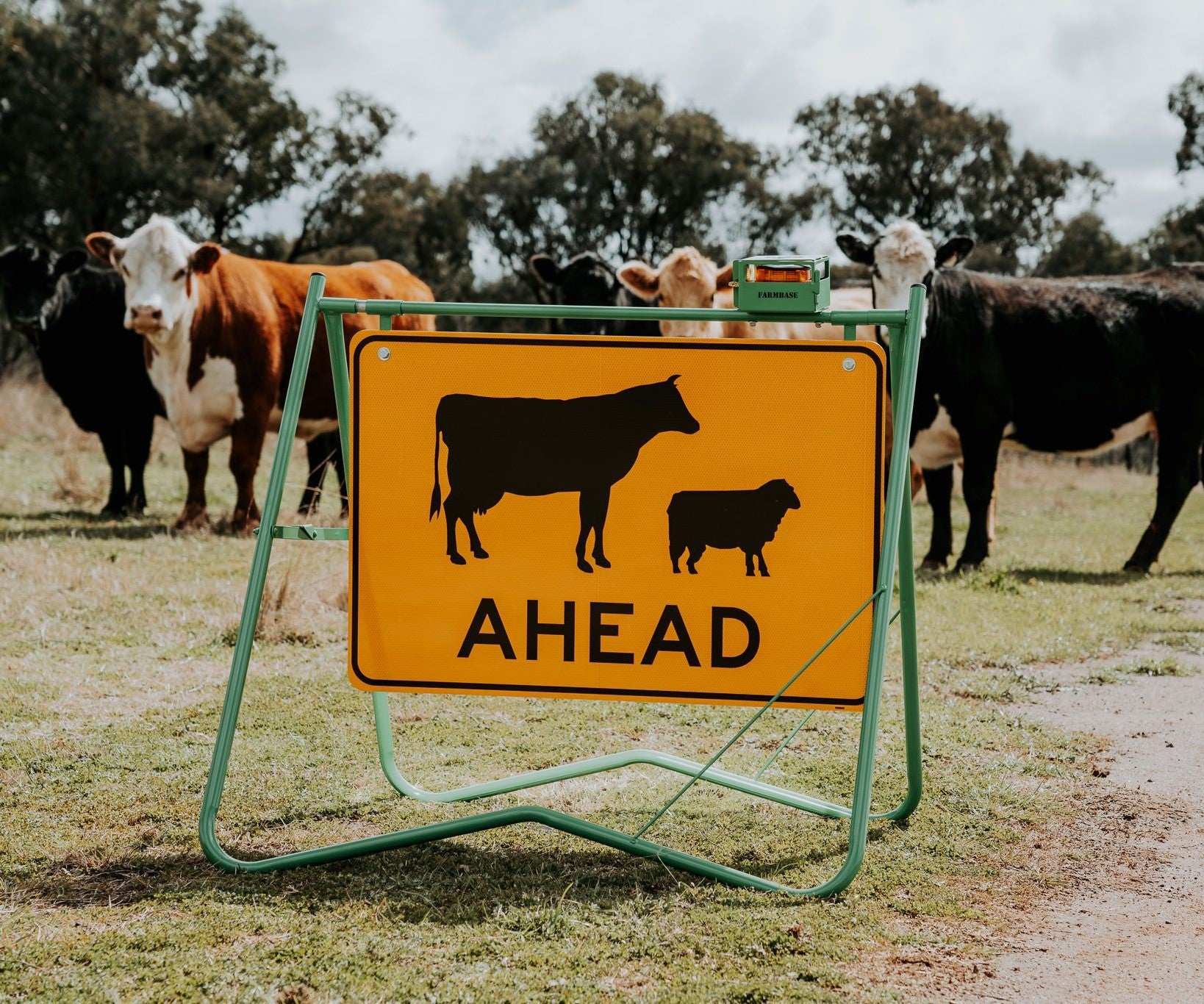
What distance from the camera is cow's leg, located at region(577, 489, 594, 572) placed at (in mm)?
3373

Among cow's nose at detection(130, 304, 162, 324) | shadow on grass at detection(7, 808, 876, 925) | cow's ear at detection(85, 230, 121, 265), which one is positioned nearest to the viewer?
shadow on grass at detection(7, 808, 876, 925)

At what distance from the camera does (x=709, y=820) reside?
3715 millimetres

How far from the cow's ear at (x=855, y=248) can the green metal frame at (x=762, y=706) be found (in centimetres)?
597

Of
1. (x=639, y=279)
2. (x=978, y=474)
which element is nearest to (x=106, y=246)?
(x=639, y=279)

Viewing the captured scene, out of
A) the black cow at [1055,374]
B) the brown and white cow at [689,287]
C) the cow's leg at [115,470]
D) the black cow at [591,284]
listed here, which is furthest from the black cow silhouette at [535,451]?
the cow's leg at [115,470]

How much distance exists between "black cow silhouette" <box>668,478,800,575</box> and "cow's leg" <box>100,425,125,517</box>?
9081mm

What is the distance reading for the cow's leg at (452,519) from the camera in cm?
342

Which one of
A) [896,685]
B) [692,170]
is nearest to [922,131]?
[692,170]

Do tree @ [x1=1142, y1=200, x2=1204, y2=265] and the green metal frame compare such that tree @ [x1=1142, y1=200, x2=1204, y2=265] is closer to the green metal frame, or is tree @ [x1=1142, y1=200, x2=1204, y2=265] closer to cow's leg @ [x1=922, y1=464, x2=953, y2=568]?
cow's leg @ [x1=922, y1=464, x2=953, y2=568]

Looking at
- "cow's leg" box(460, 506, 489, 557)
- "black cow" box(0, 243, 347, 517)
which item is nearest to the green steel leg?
"cow's leg" box(460, 506, 489, 557)

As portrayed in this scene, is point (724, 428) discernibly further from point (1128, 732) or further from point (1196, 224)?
point (1196, 224)

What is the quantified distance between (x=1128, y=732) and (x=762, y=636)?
7.62 ft

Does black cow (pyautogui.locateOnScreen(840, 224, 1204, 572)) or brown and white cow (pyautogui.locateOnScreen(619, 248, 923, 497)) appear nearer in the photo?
black cow (pyautogui.locateOnScreen(840, 224, 1204, 572))

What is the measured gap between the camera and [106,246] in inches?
401
